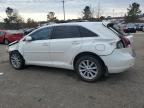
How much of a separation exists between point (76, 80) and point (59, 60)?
0.81 meters

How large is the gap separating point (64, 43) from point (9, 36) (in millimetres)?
14878

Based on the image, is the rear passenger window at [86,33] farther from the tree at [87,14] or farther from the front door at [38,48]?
the tree at [87,14]

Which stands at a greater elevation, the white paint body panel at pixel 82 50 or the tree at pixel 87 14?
the tree at pixel 87 14

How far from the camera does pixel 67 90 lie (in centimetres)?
572

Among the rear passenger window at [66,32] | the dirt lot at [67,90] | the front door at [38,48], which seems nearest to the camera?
the dirt lot at [67,90]

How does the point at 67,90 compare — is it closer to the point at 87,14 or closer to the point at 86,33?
the point at 86,33

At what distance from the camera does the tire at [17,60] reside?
26.2ft

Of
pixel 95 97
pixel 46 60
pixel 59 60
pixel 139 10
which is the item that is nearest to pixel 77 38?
pixel 59 60

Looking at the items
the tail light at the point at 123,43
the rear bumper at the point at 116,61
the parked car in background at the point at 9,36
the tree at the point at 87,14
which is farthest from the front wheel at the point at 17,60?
the tree at the point at 87,14

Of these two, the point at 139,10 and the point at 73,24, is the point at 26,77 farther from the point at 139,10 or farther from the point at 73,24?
the point at 139,10

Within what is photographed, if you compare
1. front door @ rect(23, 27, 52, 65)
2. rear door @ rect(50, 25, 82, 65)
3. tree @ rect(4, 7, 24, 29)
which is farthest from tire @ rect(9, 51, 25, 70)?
tree @ rect(4, 7, 24, 29)

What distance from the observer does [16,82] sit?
21.5 feet

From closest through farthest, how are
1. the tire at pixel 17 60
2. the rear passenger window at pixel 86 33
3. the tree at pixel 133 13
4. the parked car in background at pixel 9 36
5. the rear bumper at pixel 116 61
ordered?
the rear bumper at pixel 116 61
the rear passenger window at pixel 86 33
the tire at pixel 17 60
the parked car in background at pixel 9 36
the tree at pixel 133 13

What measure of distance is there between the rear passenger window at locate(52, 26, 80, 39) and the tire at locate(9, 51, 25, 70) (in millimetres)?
1702
